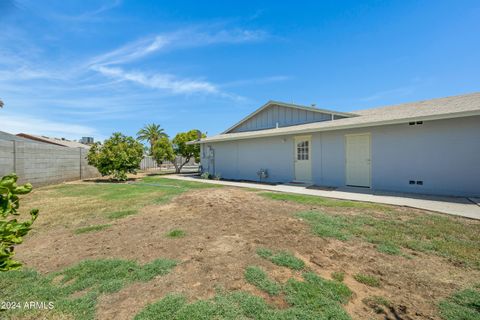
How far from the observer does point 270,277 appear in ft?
8.75

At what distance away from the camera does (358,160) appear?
9008 millimetres

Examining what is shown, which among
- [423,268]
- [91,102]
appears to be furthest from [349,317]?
[91,102]

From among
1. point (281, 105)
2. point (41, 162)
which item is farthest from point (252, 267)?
point (41, 162)

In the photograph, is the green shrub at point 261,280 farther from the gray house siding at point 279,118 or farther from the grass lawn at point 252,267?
the gray house siding at point 279,118

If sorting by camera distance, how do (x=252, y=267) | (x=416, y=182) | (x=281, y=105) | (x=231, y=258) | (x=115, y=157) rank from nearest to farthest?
(x=252, y=267), (x=231, y=258), (x=416, y=182), (x=281, y=105), (x=115, y=157)

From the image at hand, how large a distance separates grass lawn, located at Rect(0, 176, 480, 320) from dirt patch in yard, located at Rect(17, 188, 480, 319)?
16mm

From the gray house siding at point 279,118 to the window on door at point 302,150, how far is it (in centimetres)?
189

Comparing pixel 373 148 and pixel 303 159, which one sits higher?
pixel 373 148

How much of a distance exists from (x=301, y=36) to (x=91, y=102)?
52.4 feet

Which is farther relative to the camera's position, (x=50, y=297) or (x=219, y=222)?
(x=219, y=222)

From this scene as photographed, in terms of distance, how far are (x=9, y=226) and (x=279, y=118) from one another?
13.1 meters

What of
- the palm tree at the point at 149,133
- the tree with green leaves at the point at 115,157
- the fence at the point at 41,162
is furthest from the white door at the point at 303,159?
the palm tree at the point at 149,133

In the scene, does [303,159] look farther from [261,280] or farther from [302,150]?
[261,280]

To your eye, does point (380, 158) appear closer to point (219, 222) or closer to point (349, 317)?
point (219, 222)
